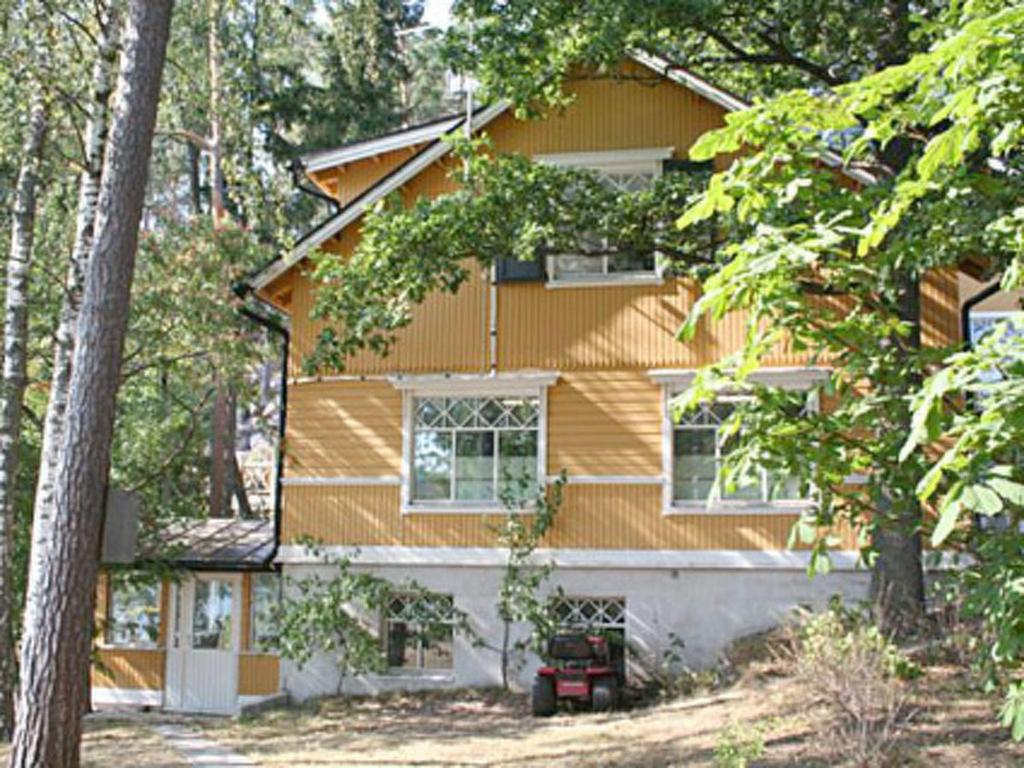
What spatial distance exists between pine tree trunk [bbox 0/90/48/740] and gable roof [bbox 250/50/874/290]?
3516 mm

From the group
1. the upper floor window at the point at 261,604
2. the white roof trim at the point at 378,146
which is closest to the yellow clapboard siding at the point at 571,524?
the upper floor window at the point at 261,604

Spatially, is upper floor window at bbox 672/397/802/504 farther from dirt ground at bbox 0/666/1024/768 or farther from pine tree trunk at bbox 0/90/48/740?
pine tree trunk at bbox 0/90/48/740

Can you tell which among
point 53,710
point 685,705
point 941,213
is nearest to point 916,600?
point 685,705

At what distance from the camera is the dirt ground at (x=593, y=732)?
9781 millimetres

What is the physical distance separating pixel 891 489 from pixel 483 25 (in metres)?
8.94

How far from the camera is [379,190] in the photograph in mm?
17516

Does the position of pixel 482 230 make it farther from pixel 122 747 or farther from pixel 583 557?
pixel 122 747

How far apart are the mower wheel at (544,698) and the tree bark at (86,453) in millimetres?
7147

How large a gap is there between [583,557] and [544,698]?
8.06ft

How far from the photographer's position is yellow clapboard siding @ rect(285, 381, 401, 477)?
17.6 meters

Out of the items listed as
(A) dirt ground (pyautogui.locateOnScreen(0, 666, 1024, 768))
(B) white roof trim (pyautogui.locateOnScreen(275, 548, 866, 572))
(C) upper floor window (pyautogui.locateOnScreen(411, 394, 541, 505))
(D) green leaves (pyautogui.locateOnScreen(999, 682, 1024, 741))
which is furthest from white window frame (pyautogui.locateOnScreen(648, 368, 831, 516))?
(D) green leaves (pyautogui.locateOnScreen(999, 682, 1024, 741))

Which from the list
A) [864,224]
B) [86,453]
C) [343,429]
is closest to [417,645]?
[343,429]

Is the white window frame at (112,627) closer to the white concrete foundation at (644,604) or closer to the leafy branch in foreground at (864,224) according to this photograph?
the white concrete foundation at (644,604)

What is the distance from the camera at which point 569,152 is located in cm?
1745
